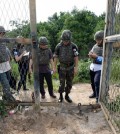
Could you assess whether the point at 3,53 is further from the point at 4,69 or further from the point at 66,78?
the point at 66,78

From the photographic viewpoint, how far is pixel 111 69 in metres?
4.56

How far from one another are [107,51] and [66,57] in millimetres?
1005

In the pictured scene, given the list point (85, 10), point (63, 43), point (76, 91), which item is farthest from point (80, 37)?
point (63, 43)

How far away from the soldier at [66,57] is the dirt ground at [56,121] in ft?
2.33

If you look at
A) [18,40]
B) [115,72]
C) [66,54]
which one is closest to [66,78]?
[66,54]

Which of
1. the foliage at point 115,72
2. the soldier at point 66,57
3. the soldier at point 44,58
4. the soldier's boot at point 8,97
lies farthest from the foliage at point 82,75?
the foliage at point 115,72

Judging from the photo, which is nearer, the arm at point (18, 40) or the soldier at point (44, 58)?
the arm at point (18, 40)

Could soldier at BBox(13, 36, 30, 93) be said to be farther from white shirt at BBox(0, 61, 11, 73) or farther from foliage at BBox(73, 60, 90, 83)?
foliage at BBox(73, 60, 90, 83)

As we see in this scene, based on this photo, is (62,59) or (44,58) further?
(44,58)

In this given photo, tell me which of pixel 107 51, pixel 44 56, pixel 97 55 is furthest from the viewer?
pixel 44 56

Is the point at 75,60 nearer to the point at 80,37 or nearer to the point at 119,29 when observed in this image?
the point at 119,29

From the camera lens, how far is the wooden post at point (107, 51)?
13.8 ft

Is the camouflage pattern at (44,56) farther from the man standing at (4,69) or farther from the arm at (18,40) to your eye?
the arm at (18,40)

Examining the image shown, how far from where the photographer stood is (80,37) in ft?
67.7
